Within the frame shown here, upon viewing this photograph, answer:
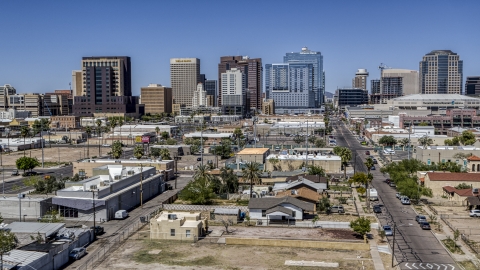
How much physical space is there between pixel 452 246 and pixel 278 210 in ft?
46.6

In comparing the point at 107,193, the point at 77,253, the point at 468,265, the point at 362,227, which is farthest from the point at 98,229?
the point at 468,265

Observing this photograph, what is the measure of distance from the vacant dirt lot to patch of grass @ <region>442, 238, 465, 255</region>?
604 centimetres

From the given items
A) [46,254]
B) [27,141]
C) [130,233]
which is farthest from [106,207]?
[27,141]

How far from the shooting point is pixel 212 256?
35.2 m

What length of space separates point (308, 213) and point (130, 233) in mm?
16319

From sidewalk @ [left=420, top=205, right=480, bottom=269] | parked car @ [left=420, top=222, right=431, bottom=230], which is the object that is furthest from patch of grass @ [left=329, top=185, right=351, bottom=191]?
parked car @ [left=420, top=222, right=431, bottom=230]

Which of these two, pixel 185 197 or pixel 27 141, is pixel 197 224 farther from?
pixel 27 141

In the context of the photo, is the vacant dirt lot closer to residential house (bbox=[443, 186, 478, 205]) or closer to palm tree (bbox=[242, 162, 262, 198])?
palm tree (bbox=[242, 162, 262, 198])

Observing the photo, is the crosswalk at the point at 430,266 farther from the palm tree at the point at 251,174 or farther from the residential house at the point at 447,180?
the residential house at the point at 447,180

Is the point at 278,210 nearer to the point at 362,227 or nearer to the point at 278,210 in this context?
the point at 278,210

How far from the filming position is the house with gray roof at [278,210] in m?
45.0

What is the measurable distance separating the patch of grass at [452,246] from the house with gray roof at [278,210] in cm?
1200

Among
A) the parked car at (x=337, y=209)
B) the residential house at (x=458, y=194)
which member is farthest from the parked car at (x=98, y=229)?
the residential house at (x=458, y=194)

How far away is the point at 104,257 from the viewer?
35.0 metres
